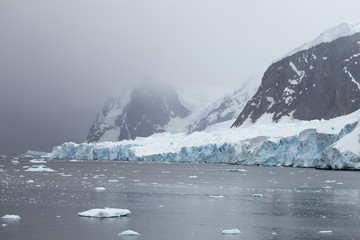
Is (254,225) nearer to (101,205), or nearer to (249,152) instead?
(101,205)

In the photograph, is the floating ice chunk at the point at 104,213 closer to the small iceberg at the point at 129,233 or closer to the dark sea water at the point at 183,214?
the dark sea water at the point at 183,214

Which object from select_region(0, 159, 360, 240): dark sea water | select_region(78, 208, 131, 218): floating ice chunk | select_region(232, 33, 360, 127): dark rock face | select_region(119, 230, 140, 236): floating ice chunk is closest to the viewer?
select_region(119, 230, 140, 236): floating ice chunk

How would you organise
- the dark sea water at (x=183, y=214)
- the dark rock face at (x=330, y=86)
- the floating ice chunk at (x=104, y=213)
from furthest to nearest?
the dark rock face at (x=330, y=86), the floating ice chunk at (x=104, y=213), the dark sea water at (x=183, y=214)

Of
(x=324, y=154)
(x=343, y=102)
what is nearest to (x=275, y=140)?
(x=324, y=154)

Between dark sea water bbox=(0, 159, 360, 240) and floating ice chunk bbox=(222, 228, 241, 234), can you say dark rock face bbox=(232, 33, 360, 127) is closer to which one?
dark sea water bbox=(0, 159, 360, 240)

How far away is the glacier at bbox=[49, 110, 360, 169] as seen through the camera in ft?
227

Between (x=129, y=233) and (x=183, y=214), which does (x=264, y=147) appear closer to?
(x=183, y=214)

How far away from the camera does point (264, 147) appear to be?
8694 cm

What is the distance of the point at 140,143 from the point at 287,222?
11022 centimetres

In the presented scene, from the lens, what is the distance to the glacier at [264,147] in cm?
6912

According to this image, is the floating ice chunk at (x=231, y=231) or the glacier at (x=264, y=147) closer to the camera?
the floating ice chunk at (x=231, y=231)

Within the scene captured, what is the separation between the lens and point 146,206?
25156 millimetres

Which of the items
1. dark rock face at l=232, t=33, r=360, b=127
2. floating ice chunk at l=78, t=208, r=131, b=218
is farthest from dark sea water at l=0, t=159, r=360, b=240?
dark rock face at l=232, t=33, r=360, b=127

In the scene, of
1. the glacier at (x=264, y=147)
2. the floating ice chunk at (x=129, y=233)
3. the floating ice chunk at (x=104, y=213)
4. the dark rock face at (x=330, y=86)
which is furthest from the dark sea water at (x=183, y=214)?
the dark rock face at (x=330, y=86)
